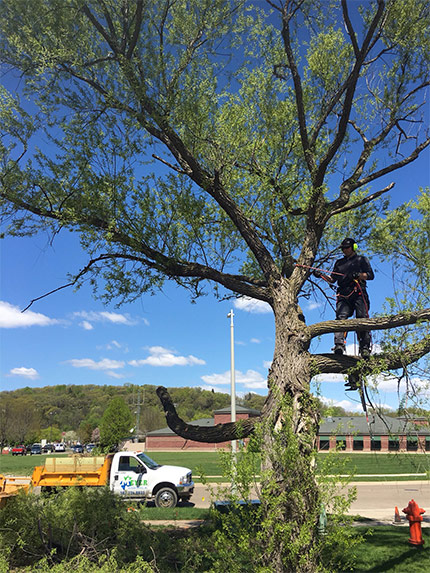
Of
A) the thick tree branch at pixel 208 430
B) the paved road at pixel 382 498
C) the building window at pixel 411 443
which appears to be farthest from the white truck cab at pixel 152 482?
the building window at pixel 411 443

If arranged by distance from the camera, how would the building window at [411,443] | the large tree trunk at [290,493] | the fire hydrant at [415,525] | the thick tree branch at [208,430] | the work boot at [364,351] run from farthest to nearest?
the fire hydrant at [415,525], the work boot at [364,351], the thick tree branch at [208,430], the building window at [411,443], the large tree trunk at [290,493]

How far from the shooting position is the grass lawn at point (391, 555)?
731cm

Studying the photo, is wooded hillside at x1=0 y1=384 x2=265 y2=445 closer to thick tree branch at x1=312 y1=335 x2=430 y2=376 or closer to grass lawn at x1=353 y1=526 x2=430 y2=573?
grass lawn at x1=353 y1=526 x2=430 y2=573

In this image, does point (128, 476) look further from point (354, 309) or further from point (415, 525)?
point (354, 309)

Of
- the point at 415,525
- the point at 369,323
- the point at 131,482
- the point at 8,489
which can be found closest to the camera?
the point at 369,323

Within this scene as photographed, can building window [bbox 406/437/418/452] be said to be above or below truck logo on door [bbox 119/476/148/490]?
above

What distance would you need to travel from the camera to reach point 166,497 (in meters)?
14.1

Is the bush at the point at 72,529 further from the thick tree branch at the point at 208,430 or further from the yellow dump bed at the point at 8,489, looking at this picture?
the thick tree branch at the point at 208,430

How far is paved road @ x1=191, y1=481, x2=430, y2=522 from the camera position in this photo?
1362 centimetres

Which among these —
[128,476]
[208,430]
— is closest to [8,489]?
[128,476]

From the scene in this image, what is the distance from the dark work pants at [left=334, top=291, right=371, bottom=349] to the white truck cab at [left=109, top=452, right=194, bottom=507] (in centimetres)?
981

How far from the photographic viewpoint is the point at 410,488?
68.1ft

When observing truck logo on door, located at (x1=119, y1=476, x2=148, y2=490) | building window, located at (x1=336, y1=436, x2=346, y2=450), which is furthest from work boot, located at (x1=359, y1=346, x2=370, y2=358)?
truck logo on door, located at (x1=119, y1=476, x2=148, y2=490)

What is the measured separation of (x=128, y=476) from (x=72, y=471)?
1804 millimetres
